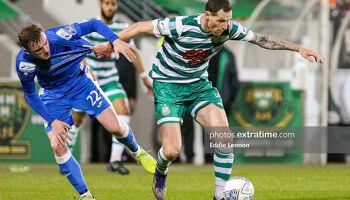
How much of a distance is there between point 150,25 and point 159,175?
1.58m

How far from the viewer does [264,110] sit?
12.8 meters

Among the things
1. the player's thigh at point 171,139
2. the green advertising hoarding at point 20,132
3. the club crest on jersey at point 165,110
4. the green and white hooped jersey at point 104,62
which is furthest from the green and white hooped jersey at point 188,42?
the green advertising hoarding at point 20,132

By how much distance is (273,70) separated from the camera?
43.7 ft

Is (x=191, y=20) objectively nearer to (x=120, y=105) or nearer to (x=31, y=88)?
(x=31, y=88)

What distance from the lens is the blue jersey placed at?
6.85 m

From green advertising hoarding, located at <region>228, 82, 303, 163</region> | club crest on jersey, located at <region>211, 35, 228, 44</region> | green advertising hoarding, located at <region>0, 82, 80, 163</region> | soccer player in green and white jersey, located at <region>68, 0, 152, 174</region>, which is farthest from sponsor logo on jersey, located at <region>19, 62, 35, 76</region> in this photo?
green advertising hoarding, located at <region>228, 82, 303, 163</region>

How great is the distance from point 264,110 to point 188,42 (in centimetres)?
605

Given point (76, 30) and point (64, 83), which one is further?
point (64, 83)

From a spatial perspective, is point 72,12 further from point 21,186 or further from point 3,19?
point 21,186

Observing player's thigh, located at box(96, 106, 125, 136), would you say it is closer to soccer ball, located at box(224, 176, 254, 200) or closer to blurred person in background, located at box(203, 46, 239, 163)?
soccer ball, located at box(224, 176, 254, 200)

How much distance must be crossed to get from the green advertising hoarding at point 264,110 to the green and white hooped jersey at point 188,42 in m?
5.55

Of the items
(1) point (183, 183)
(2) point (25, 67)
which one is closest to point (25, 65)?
(2) point (25, 67)

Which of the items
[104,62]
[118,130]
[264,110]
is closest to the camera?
[118,130]

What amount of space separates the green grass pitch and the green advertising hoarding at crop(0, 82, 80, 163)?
14.9 inches
